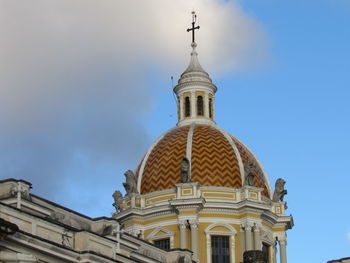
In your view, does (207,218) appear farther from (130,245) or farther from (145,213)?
(130,245)

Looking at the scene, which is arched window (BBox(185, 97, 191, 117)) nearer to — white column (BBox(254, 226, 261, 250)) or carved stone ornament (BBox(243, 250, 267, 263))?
white column (BBox(254, 226, 261, 250))

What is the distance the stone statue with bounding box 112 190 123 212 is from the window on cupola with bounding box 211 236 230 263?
20.7 feet

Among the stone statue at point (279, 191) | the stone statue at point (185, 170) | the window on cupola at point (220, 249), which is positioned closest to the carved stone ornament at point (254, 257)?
the window on cupola at point (220, 249)

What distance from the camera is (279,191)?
58.5 meters

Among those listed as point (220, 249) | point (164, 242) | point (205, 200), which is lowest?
point (220, 249)

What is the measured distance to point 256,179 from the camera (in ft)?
189

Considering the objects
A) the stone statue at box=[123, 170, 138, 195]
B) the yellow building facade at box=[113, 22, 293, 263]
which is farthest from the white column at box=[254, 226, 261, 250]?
the stone statue at box=[123, 170, 138, 195]

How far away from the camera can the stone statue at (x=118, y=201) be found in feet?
188

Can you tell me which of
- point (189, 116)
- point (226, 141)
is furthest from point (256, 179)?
point (189, 116)

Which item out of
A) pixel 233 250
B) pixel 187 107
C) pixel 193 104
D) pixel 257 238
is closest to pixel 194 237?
pixel 233 250

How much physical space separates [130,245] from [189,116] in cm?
2531

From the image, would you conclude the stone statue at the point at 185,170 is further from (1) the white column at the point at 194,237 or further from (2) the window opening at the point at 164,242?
(2) the window opening at the point at 164,242

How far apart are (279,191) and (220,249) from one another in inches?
257

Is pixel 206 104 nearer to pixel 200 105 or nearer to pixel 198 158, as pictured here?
pixel 200 105
